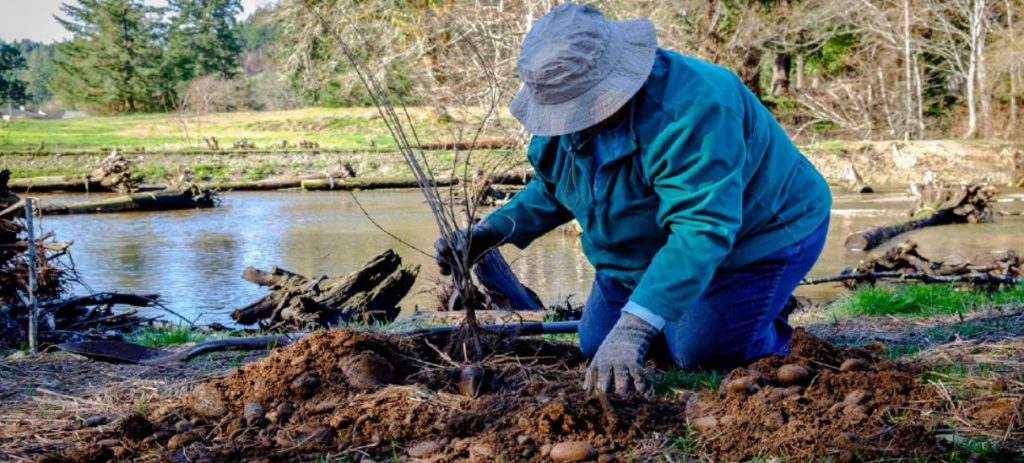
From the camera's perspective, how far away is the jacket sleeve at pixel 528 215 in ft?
12.8

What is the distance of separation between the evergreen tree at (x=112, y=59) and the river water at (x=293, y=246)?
32337 mm

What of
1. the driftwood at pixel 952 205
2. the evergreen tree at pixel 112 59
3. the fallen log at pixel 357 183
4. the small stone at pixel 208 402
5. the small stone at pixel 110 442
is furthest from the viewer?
the evergreen tree at pixel 112 59

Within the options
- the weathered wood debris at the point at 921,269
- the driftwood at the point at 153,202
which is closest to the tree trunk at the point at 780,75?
the driftwood at the point at 153,202

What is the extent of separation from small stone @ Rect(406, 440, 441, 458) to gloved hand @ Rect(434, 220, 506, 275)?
1137mm

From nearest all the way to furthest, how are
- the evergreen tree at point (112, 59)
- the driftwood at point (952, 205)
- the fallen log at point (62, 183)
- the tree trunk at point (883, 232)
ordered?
1. the tree trunk at point (883, 232)
2. the driftwood at point (952, 205)
3. the fallen log at point (62, 183)
4. the evergreen tree at point (112, 59)

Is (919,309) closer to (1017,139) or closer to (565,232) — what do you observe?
(565,232)

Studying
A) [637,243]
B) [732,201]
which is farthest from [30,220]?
[732,201]

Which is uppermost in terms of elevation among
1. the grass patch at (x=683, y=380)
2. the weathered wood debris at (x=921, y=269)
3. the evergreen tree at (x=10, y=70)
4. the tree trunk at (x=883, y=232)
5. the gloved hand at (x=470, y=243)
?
the evergreen tree at (x=10, y=70)

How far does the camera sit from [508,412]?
2.92 m

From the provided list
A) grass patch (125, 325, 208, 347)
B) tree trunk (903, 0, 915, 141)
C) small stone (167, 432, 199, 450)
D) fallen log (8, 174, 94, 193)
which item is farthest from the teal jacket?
tree trunk (903, 0, 915, 141)

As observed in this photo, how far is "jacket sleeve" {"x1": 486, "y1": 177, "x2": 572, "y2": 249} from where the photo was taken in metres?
3.91

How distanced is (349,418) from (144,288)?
7.11 meters

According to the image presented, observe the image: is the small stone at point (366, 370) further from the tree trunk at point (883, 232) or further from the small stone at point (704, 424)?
the tree trunk at point (883, 232)

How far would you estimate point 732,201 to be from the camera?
3.05 metres
